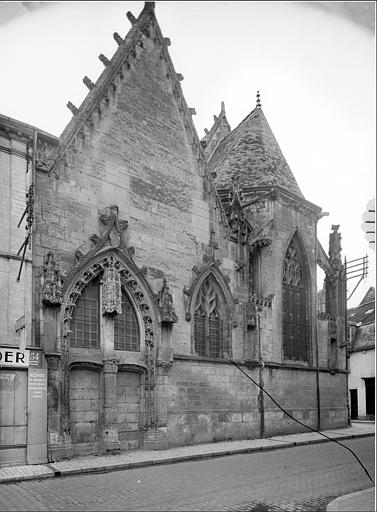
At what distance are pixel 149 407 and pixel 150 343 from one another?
171 centimetres

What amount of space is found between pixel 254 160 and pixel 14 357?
14091 mm

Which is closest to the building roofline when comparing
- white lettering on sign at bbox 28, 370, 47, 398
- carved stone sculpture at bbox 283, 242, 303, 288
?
white lettering on sign at bbox 28, 370, 47, 398

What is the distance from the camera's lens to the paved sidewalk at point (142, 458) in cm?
1313

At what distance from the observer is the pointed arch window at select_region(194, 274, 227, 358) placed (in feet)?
66.3

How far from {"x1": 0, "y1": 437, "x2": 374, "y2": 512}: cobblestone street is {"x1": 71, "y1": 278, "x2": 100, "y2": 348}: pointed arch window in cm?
375

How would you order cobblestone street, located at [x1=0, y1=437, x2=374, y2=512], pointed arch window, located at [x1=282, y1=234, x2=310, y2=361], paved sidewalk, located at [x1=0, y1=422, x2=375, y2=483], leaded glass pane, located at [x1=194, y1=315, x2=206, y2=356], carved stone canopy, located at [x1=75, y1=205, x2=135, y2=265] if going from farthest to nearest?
1. pointed arch window, located at [x1=282, y1=234, x2=310, y2=361]
2. leaded glass pane, located at [x1=194, y1=315, x2=206, y2=356]
3. carved stone canopy, located at [x1=75, y1=205, x2=135, y2=265]
4. paved sidewalk, located at [x1=0, y1=422, x2=375, y2=483]
5. cobblestone street, located at [x1=0, y1=437, x2=374, y2=512]

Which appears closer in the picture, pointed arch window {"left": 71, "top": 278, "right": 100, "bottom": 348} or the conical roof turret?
pointed arch window {"left": 71, "top": 278, "right": 100, "bottom": 348}

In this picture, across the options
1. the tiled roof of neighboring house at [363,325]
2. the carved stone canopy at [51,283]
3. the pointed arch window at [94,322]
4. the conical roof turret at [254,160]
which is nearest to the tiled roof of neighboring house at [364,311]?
the tiled roof of neighboring house at [363,325]

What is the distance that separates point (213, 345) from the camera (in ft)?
67.9

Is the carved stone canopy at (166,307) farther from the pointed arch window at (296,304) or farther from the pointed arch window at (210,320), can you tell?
the pointed arch window at (296,304)

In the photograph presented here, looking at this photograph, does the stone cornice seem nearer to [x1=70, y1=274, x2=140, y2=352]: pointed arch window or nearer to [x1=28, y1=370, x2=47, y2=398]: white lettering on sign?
[x1=70, y1=274, x2=140, y2=352]: pointed arch window

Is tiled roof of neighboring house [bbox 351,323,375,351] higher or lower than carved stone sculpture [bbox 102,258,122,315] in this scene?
lower

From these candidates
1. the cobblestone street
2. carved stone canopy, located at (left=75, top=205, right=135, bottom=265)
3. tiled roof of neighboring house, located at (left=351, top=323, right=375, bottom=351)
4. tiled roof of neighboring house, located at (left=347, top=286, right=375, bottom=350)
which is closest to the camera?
the cobblestone street

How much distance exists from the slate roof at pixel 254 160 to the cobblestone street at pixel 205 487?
467 inches
